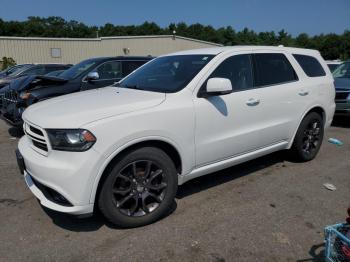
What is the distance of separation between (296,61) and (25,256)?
433 cm

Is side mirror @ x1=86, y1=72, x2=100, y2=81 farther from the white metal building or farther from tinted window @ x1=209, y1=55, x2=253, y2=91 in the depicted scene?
the white metal building

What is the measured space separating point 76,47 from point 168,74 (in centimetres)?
3201

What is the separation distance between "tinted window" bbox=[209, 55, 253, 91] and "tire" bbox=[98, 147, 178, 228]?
4.27 ft

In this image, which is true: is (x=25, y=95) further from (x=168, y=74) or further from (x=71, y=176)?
(x=71, y=176)

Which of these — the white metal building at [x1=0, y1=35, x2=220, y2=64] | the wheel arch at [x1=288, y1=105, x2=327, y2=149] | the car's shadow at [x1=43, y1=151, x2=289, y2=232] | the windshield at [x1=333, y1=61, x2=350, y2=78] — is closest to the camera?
the car's shadow at [x1=43, y1=151, x2=289, y2=232]

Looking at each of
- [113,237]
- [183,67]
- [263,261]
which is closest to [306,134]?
[183,67]

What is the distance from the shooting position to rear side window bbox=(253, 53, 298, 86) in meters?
4.30

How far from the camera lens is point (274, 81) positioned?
4480mm

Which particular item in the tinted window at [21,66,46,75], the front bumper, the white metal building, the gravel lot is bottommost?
the gravel lot

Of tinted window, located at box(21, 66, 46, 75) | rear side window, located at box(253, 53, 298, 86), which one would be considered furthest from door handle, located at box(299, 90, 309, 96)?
tinted window, located at box(21, 66, 46, 75)

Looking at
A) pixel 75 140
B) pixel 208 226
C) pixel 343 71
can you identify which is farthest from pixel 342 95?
pixel 75 140

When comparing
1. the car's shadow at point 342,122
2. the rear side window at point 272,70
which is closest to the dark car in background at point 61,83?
the rear side window at point 272,70

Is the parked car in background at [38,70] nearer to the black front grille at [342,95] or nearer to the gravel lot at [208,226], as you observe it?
the gravel lot at [208,226]

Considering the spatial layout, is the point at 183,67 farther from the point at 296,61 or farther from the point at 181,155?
the point at 296,61
